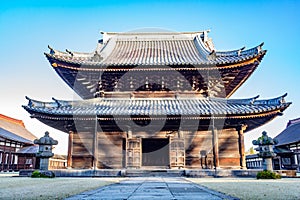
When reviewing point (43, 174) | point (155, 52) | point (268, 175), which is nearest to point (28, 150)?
point (43, 174)

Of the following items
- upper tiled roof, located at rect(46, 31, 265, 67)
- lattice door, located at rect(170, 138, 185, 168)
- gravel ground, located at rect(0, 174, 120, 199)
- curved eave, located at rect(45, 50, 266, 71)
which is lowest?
gravel ground, located at rect(0, 174, 120, 199)

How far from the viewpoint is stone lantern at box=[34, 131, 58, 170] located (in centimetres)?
1242

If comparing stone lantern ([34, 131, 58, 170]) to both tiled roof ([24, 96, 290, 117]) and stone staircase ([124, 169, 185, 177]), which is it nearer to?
tiled roof ([24, 96, 290, 117])

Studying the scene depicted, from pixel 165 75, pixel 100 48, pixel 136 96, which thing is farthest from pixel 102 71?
pixel 100 48

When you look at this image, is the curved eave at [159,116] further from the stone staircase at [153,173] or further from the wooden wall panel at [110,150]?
the stone staircase at [153,173]

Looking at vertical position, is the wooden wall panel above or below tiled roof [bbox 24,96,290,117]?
below

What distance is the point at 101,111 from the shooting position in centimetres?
1427

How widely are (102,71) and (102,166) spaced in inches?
239

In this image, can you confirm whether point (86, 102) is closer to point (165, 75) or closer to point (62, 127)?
point (62, 127)

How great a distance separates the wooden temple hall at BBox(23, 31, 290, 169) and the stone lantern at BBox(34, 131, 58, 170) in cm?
172

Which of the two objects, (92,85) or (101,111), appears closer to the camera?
(101,111)

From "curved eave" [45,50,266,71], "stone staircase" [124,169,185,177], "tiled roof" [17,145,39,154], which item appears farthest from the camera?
"tiled roof" [17,145,39,154]

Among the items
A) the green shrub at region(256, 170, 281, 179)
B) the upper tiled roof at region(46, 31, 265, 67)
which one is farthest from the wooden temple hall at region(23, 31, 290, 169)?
the green shrub at region(256, 170, 281, 179)

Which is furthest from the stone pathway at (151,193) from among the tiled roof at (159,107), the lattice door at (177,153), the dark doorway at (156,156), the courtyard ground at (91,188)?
the dark doorway at (156,156)
